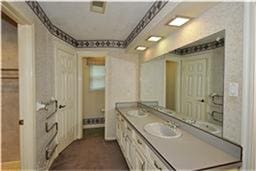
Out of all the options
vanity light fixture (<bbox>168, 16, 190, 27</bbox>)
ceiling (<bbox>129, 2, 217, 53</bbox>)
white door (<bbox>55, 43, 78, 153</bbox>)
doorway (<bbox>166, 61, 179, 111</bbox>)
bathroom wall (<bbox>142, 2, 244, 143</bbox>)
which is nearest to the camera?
bathroom wall (<bbox>142, 2, 244, 143</bbox>)

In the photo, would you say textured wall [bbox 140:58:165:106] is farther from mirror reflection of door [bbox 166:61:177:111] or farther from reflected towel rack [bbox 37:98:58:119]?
reflected towel rack [bbox 37:98:58:119]

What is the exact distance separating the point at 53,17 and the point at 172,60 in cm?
182

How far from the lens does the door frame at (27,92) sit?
1757mm

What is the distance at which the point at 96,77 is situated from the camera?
485 centimetres

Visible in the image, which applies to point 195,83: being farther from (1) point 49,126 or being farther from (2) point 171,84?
(1) point 49,126

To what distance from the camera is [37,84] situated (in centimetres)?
197

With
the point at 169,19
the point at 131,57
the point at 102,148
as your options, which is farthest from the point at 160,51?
the point at 102,148

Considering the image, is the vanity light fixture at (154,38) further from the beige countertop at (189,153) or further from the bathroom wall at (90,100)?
the bathroom wall at (90,100)

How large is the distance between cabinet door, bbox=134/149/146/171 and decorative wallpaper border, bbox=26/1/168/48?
155cm

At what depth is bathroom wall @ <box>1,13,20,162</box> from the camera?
244cm

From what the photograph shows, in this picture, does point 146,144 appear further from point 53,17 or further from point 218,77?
point 53,17

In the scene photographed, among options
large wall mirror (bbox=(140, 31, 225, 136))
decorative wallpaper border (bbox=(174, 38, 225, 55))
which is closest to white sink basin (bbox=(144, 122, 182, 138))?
large wall mirror (bbox=(140, 31, 225, 136))

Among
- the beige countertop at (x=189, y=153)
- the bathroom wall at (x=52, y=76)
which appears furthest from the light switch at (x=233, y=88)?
the bathroom wall at (x=52, y=76)

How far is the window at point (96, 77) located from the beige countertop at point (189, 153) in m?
3.44
